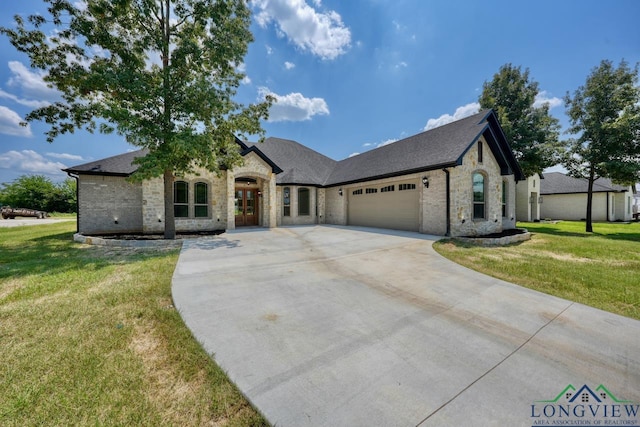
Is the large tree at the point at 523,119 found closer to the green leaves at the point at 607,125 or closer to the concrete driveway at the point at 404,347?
the green leaves at the point at 607,125

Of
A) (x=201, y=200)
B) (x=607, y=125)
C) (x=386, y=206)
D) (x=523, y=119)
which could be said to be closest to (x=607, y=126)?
(x=607, y=125)

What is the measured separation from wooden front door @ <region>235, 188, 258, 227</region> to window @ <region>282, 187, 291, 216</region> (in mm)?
1993

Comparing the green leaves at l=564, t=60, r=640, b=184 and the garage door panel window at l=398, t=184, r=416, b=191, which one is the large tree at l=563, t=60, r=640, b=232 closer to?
the green leaves at l=564, t=60, r=640, b=184

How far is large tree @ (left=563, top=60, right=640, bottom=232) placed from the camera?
13383mm

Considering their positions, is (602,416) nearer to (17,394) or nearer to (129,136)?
(17,394)

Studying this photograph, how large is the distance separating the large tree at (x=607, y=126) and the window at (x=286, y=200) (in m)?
18.9

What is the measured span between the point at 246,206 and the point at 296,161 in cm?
664

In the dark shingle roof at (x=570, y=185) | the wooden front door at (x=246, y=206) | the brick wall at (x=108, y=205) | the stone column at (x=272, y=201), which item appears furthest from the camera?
the dark shingle roof at (x=570, y=185)

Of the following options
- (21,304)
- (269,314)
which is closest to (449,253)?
(269,314)

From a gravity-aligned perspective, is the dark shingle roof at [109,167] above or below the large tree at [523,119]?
below

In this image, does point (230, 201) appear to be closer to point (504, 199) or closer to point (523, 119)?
point (504, 199)

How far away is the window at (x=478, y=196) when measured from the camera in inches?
478

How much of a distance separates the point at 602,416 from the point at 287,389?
8.94 feet

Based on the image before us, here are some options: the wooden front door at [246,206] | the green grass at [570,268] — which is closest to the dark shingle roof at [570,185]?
the green grass at [570,268]
